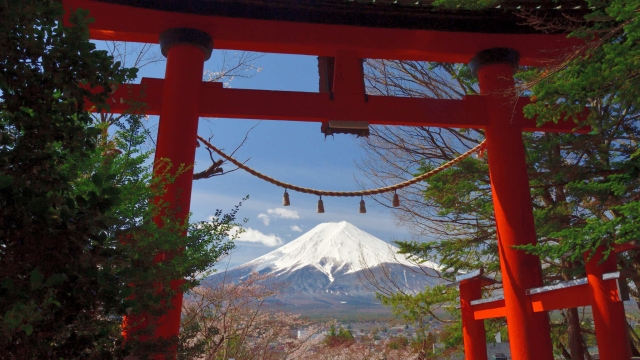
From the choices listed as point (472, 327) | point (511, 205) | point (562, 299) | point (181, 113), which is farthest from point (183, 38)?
point (472, 327)

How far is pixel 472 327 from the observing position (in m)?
4.48

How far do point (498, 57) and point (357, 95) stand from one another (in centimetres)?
140

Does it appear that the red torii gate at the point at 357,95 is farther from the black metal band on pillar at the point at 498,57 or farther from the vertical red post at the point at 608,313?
the vertical red post at the point at 608,313

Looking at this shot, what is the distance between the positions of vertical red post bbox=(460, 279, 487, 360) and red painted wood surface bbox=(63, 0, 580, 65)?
7.74ft

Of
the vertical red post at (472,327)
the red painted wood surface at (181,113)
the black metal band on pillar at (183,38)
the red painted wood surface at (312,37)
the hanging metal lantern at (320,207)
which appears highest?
the red painted wood surface at (312,37)

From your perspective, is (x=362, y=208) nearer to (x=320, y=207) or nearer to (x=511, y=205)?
(x=320, y=207)

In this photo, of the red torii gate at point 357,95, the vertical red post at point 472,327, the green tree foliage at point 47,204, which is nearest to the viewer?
the green tree foliage at point 47,204

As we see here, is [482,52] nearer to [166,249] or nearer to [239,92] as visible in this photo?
[239,92]

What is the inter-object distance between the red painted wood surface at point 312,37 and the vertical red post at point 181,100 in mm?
149

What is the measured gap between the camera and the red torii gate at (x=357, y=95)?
360 centimetres

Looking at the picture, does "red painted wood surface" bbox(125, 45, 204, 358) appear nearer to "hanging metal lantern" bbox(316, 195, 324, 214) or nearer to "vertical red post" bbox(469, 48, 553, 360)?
"hanging metal lantern" bbox(316, 195, 324, 214)

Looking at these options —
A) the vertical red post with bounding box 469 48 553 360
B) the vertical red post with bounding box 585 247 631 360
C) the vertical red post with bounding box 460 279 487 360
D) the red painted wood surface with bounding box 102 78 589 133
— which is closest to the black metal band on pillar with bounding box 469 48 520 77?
the vertical red post with bounding box 469 48 553 360

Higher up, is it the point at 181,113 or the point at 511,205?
the point at 181,113

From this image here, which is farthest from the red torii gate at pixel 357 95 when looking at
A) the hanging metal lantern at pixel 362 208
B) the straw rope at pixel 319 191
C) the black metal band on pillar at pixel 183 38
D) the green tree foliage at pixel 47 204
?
the green tree foliage at pixel 47 204
